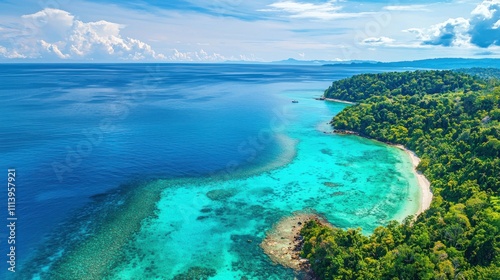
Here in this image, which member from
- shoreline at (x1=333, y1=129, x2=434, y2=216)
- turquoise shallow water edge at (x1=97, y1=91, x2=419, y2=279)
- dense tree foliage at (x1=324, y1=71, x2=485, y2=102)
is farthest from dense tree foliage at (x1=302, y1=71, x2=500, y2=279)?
dense tree foliage at (x1=324, y1=71, x2=485, y2=102)

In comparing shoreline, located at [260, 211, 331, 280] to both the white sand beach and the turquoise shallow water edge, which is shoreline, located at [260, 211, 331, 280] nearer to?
the turquoise shallow water edge

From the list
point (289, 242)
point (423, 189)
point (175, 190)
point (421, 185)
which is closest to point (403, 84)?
point (421, 185)

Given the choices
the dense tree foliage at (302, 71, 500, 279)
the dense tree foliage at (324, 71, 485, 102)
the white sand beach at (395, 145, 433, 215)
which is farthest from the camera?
the dense tree foliage at (324, 71, 485, 102)

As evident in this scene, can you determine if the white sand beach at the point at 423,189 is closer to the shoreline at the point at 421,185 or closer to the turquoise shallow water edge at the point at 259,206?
the shoreline at the point at 421,185

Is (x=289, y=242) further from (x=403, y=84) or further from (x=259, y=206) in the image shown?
(x=403, y=84)

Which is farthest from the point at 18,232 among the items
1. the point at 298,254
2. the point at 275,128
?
the point at 275,128

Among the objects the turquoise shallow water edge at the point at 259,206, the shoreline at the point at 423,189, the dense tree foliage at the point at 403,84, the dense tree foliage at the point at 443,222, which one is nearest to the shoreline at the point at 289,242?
the turquoise shallow water edge at the point at 259,206
